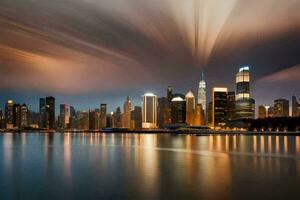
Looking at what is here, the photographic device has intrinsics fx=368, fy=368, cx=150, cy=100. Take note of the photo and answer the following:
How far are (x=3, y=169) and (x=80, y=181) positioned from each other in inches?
508

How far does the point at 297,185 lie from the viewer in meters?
27.4

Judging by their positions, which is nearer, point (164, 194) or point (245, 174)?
point (164, 194)

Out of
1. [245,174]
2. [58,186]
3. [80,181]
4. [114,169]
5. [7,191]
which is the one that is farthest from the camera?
[114,169]

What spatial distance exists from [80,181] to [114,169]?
29.5 feet

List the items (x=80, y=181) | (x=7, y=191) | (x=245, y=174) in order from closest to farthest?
(x=7, y=191), (x=80, y=181), (x=245, y=174)

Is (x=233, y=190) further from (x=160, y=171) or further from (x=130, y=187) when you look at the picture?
(x=160, y=171)

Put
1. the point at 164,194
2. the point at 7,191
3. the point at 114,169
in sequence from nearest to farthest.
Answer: the point at 164,194 → the point at 7,191 → the point at 114,169

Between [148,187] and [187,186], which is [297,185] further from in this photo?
[148,187]

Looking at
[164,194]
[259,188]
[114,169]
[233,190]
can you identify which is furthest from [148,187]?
[114,169]

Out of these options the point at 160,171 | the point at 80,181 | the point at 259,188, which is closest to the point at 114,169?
the point at 160,171

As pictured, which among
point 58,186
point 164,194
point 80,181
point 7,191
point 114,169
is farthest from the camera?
point 114,169

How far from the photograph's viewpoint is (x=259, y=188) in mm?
26312

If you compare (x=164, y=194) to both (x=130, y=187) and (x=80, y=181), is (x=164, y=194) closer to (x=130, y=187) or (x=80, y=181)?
(x=130, y=187)

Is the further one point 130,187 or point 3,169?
point 3,169
